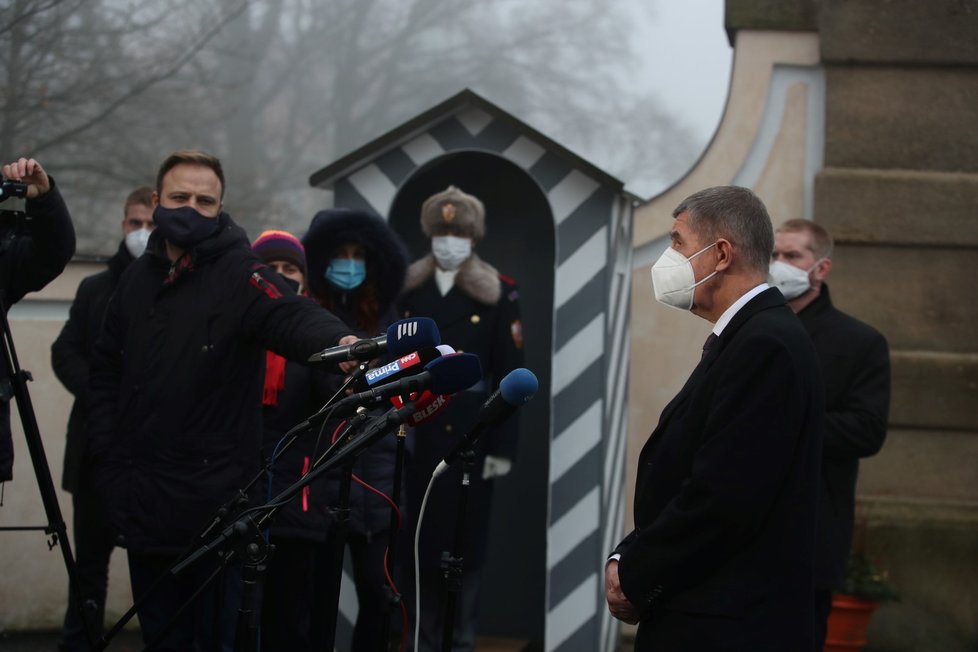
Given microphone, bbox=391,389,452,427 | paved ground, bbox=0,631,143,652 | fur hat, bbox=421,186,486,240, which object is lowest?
paved ground, bbox=0,631,143,652

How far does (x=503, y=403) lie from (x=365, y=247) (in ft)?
7.58

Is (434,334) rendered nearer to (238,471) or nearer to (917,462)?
(238,471)

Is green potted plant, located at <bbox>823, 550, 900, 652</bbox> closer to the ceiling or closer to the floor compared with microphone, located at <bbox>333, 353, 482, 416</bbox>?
closer to the floor

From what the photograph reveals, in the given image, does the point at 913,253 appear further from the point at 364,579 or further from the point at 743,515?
the point at 743,515

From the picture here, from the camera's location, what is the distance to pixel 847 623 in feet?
23.1

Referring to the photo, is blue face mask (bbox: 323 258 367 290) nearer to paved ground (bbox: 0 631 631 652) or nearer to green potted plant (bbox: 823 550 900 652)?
paved ground (bbox: 0 631 631 652)

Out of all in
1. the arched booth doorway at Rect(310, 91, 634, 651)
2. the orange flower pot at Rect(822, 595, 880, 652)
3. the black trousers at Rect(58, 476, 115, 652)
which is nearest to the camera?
the black trousers at Rect(58, 476, 115, 652)

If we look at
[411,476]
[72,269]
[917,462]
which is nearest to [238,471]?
[411,476]

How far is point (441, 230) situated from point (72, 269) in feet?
7.07

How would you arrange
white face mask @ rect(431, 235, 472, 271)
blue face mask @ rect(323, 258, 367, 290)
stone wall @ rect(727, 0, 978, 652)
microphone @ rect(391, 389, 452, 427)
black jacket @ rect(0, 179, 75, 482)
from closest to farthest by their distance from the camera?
microphone @ rect(391, 389, 452, 427) < black jacket @ rect(0, 179, 75, 482) < blue face mask @ rect(323, 258, 367, 290) < white face mask @ rect(431, 235, 472, 271) < stone wall @ rect(727, 0, 978, 652)

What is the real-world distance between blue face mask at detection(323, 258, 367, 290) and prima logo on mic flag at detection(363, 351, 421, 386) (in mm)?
2497

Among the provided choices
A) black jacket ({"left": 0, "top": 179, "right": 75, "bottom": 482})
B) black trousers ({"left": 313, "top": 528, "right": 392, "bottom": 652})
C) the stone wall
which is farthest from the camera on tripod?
the stone wall

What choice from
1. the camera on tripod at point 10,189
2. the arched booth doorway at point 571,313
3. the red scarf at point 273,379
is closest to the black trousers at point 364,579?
the arched booth doorway at point 571,313

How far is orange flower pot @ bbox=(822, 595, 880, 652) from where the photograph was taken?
7.02 metres
